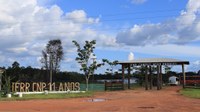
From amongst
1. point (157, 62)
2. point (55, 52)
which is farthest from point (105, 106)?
point (55, 52)

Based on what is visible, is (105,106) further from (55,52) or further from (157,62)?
(55,52)

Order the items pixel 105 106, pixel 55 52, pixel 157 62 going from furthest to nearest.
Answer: pixel 55 52, pixel 157 62, pixel 105 106

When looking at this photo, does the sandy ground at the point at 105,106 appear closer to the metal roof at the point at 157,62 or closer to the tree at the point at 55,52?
the metal roof at the point at 157,62

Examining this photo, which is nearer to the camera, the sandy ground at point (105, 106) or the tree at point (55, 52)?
the sandy ground at point (105, 106)

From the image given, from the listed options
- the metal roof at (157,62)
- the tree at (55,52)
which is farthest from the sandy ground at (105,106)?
the tree at (55,52)

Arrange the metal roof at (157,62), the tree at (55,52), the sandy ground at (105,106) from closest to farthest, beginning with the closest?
the sandy ground at (105,106) < the metal roof at (157,62) < the tree at (55,52)

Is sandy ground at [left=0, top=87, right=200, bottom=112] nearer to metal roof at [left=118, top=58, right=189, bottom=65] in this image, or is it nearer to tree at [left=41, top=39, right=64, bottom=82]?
metal roof at [left=118, top=58, right=189, bottom=65]

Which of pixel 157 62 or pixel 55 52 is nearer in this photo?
pixel 157 62

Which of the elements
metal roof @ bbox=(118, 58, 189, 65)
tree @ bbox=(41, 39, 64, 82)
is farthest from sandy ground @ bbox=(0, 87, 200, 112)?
tree @ bbox=(41, 39, 64, 82)

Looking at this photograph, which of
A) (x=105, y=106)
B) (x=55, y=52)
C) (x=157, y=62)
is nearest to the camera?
(x=105, y=106)

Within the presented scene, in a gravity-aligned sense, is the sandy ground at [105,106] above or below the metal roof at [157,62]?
below

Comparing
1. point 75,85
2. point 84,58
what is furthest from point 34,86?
point 84,58

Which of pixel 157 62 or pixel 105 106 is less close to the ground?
pixel 157 62

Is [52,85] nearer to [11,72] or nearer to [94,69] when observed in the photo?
[94,69]
